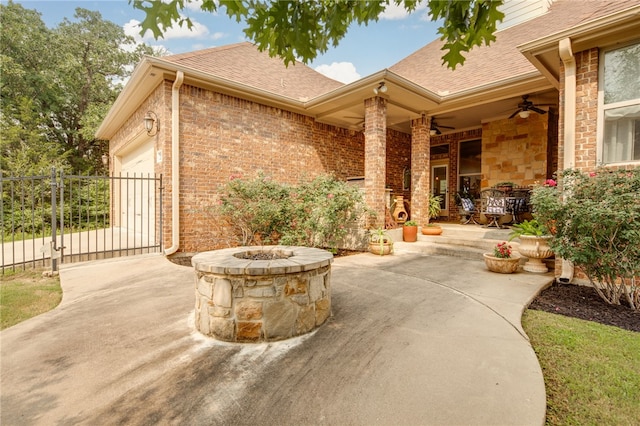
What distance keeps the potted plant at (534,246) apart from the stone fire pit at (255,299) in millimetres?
3909

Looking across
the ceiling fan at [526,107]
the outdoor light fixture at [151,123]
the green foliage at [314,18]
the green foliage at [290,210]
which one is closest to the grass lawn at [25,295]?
the green foliage at [290,210]

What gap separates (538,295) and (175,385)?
428 cm

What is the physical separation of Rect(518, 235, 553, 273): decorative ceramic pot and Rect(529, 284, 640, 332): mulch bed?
63 cm

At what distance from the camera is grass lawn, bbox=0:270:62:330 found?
327 centimetres

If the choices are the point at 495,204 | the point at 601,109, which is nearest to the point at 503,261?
the point at 601,109

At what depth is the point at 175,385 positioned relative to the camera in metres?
1.99

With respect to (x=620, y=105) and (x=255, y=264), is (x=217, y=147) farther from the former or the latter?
(x=620, y=105)

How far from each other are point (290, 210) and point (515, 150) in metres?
6.40

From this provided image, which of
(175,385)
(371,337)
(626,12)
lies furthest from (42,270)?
(626,12)

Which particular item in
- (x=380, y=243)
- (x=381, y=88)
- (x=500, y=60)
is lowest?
(x=380, y=243)

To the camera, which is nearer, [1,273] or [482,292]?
[482,292]

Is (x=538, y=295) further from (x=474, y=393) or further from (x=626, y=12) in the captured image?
(x=626, y=12)

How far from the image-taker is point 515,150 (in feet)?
26.7

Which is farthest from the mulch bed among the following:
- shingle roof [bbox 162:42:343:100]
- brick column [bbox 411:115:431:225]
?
shingle roof [bbox 162:42:343:100]
